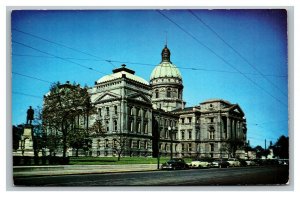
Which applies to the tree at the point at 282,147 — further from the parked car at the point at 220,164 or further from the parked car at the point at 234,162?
the parked car at the point at 234,162

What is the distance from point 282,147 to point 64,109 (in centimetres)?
1099

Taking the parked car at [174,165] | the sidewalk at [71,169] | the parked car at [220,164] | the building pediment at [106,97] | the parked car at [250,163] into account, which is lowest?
the parked car at [250,163]

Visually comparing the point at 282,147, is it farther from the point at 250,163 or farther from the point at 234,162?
the point at 250,163

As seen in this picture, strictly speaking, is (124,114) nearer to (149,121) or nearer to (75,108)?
(149,121)

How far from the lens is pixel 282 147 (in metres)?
16.9

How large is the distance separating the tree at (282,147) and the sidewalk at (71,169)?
8.95m

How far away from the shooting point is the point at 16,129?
16234 millimetres

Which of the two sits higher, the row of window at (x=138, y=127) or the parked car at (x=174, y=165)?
the row of window at (x=138, y=127)

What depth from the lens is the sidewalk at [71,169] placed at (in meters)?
16.0

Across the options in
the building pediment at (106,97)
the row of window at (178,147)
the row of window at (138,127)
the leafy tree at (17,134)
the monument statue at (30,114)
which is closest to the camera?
the leafy tree at (17,134)

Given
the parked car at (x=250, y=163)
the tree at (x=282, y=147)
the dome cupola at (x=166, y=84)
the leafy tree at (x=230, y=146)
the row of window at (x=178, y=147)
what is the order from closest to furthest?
the tree at (x=282, y=147), the dome cupola at (x=166, y=84), the leafy tree at (x=230, y=146), the row of window at (x=178, y=147), the parked car at (x=250, y=163)

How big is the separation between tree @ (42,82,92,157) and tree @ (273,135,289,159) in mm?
9807

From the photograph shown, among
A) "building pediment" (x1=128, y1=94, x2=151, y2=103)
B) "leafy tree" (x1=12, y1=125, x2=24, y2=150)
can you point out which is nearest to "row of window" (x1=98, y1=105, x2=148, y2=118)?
"building pediment" (x1=128, y1=94, x2=151, y2=103)

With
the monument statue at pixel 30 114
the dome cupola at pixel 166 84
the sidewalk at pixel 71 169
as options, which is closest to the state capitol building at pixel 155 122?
the dome cupola at pixel 166 84
